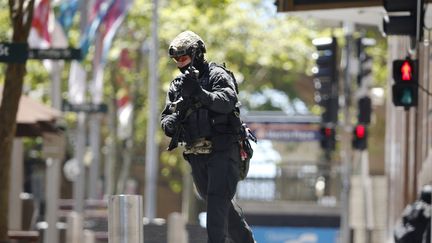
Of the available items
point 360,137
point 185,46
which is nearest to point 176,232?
point 185,46

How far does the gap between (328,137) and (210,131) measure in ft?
83.2

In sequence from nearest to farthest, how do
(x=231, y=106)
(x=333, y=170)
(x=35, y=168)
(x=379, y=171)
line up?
1. (x=231, y=106)
2. (x=333, y=170)
3. (x=35, y=168)
4. (x=379, y=171)

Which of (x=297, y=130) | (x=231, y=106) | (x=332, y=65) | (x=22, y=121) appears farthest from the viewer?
(x=297, y=130)


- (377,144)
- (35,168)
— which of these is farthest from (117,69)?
(377,144)

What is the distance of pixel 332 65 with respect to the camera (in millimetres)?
30734

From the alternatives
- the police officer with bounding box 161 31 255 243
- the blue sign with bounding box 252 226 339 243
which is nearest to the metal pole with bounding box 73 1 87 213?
the blue sign with bounding box 252 226 339 243

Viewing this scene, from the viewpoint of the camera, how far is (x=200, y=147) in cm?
989

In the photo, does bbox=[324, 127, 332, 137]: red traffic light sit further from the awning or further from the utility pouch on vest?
the utility pouch on vest

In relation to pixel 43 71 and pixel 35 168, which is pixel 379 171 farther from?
pixel 43 71

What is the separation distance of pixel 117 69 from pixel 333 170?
295 inches

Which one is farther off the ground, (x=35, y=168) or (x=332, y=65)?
(x=332, y=65)

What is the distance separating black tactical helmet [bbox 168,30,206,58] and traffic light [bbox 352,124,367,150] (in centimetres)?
2320

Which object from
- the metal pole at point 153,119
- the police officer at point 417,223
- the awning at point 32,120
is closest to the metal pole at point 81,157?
the metal pole at point 153,119

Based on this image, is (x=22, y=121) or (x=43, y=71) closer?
(x=22, y=121)
